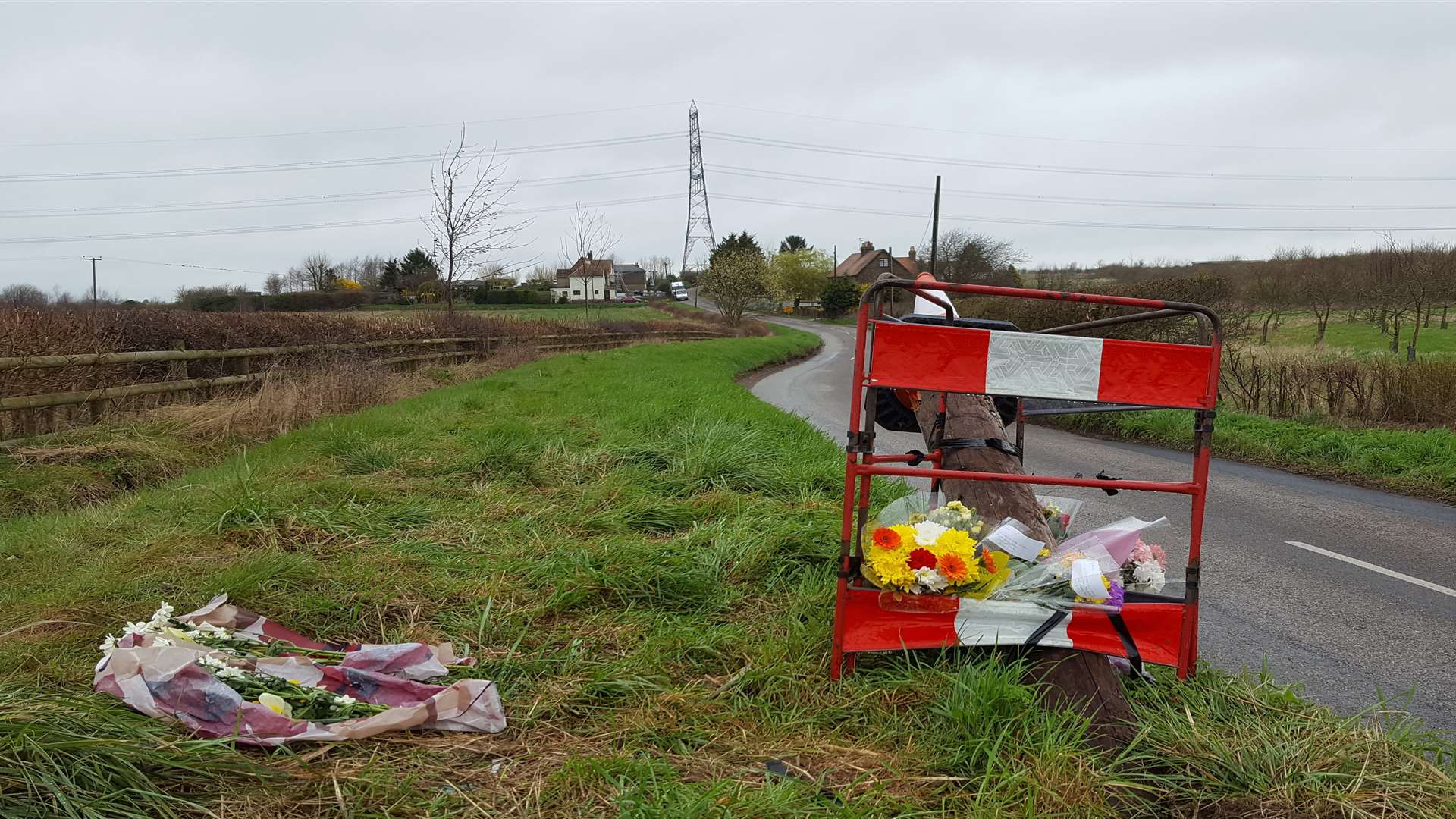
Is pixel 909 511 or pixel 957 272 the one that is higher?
pixel 957 272

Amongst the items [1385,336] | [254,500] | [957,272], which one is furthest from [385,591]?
[957,272]

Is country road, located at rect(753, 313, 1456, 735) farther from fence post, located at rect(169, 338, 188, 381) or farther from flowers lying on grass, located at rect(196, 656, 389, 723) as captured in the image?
fence post, located at rect(169, 338, 188, 381)

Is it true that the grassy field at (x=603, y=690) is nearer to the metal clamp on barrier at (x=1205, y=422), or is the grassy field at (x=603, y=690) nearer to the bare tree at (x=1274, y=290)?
the metal clamp on barrier at (x=1205, y=422)

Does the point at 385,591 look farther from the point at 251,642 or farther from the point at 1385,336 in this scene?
the point at 1385,336

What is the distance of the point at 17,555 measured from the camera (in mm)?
4730

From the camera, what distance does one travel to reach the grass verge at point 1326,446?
356 inches

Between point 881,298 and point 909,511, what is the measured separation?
1.13 meters

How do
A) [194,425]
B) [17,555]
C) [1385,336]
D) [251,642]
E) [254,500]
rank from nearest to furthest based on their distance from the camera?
1. [251,642]
2. [17,555]
3. [254,500]
4. [194,425]
5. [1385,336]

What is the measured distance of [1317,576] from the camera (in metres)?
5.71

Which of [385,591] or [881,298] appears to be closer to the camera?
[881,298]

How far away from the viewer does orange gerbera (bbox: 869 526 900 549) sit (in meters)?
3.34

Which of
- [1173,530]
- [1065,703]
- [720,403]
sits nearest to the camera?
[1065,703]

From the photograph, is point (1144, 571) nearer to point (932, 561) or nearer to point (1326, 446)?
point (932, 561)

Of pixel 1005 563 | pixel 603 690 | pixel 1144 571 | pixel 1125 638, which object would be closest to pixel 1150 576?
pixel 1144 571
